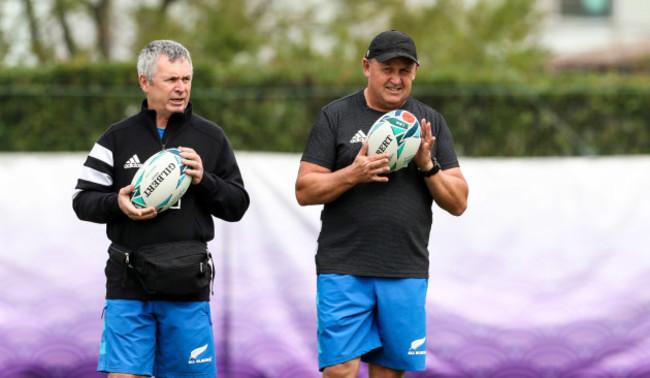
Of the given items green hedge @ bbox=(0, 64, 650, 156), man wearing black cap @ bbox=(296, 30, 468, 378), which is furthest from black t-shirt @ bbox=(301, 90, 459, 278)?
green hedge @ bbox=(0, 64, 650, 156)

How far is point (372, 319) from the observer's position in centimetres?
417

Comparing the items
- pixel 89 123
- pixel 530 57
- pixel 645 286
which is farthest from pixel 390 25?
pixel 645 286

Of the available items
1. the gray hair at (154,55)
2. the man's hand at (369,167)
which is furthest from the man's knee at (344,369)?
the gray hair at (154,55)

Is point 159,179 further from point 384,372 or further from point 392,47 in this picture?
point 384,372

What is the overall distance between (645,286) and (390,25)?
48.3 ft

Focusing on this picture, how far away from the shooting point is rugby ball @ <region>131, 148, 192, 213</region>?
3730 mm

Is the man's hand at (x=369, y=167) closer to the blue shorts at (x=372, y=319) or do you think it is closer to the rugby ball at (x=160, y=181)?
the blue shorts at (x=372, y=319)

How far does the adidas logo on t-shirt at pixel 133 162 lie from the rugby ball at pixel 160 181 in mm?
143

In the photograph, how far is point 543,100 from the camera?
1353 centimetres

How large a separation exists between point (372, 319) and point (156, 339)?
3.27ft

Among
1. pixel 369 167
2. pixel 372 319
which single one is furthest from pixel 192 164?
pixel 372 319

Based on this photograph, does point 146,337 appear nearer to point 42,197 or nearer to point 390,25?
point 42,197

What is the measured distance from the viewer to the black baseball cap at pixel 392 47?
157 inches

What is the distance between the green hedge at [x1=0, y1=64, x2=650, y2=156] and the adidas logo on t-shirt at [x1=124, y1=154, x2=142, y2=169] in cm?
841
